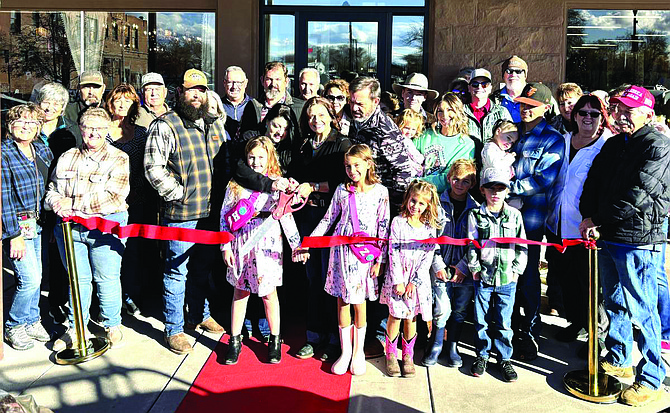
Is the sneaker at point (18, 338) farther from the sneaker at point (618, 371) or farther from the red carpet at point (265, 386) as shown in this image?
the sneaker at point (618, 371)

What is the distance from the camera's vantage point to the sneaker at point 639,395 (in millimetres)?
4656

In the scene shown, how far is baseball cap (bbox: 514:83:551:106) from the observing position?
552 cm

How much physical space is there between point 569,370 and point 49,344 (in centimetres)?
396

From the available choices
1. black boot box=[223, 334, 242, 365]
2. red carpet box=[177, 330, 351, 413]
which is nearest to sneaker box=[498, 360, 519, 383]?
red carpet box=[177, 330, 351, 413]

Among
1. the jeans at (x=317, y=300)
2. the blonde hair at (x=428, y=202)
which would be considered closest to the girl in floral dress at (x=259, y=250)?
the jeans at (x=317, y=300)

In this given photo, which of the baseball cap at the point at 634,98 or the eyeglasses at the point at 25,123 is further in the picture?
the eyeglasses at the point at 25,123

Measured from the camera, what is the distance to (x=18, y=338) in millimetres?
5590

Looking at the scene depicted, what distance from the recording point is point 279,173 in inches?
211

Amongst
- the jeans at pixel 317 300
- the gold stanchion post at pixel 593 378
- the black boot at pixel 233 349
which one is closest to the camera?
the gold stanchion post at pixel 593 378

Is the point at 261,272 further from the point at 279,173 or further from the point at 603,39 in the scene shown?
the point at 603,39

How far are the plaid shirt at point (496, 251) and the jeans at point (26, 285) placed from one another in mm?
3336

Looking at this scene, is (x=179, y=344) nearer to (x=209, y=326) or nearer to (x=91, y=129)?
(x=209, y=326)

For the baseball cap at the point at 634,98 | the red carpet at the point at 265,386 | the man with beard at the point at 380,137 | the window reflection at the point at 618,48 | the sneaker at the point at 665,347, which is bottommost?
the red carpet at the point at 265,386

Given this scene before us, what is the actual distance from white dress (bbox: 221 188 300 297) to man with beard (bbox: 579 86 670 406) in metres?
2.12
